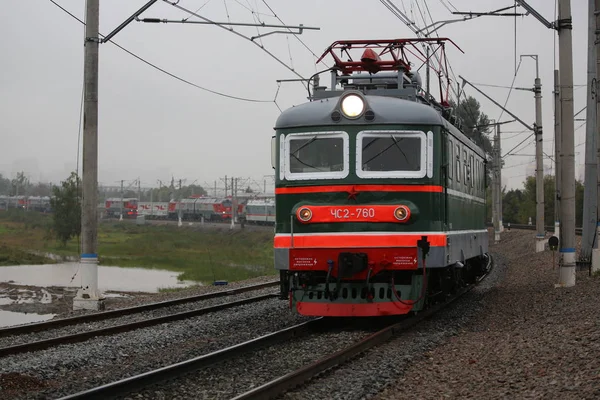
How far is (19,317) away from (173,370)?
14.3 meters

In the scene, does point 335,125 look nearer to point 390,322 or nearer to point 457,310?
point 390,322

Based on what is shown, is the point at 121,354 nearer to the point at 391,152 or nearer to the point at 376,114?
the point at 391,152

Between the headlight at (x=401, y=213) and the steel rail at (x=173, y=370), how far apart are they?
1951mm

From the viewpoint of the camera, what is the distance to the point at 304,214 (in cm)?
1062

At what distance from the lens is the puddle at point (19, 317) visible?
752 inches

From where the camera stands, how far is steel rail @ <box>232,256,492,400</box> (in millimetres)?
6601

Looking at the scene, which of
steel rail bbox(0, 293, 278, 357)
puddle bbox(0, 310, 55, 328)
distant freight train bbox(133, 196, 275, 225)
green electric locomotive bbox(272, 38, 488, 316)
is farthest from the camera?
distant freight train bbox(133, 196, 275, 225)

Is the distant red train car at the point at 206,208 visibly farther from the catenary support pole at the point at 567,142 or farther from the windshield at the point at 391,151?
the windshield at the point at 391,151

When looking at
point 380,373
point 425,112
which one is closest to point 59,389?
point 380,373

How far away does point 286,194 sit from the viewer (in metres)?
10.9

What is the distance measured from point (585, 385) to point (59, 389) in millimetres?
4590

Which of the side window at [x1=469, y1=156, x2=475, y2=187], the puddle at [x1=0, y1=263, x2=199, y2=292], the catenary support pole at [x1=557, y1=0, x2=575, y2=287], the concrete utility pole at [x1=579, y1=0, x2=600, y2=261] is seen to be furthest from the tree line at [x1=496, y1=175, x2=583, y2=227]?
the side window at [x1=469, y1=156, x2=475, y2=187]

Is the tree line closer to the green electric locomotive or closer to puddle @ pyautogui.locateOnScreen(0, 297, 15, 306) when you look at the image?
puddle @ pyautogui.locateOnScreen(0, 297, 15, 306)

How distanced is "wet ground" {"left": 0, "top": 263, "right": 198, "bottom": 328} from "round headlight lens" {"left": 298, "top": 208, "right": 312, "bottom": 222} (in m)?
7.46
